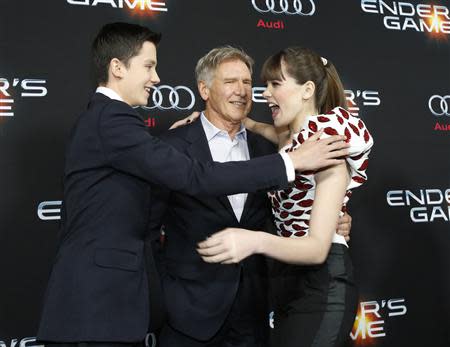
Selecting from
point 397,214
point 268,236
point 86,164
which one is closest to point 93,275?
point 86,164

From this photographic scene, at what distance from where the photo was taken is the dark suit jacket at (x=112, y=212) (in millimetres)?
1730

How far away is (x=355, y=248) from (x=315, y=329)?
1.82 m

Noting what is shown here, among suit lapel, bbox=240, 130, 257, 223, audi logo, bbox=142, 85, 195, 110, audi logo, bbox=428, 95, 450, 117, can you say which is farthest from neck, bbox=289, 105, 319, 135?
audi logo, bbox=428, 95, 450, 117

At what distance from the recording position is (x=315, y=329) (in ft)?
5.81

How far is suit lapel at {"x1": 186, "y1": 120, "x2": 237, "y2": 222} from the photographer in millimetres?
2281

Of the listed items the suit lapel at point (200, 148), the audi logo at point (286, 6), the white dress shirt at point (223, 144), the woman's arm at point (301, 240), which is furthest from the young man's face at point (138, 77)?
the audi logo at point (286, 6)

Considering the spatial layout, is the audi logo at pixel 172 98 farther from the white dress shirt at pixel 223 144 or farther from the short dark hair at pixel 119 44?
the short dark hair at pixel 119 44

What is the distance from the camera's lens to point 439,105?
381 centimetres

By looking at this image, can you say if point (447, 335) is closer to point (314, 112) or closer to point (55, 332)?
point (314, 112)

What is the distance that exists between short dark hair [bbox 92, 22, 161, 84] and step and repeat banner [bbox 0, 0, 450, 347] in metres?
0.96

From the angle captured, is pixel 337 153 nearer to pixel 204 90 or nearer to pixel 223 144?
pixel 223 144

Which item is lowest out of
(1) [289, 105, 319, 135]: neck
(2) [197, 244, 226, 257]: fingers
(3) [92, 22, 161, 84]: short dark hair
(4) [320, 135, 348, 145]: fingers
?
(2) [197, 244, 226, 257]: fingers

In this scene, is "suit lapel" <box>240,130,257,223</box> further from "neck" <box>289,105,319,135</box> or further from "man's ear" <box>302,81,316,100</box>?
"man's ear" <box>302,81,316,100</box>

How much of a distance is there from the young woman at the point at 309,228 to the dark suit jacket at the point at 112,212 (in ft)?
0.52
